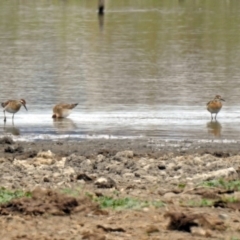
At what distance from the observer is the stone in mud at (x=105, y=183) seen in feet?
32.9

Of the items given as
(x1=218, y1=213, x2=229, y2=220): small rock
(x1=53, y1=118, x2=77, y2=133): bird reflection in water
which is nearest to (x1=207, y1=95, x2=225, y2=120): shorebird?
(x1=53, y1=118, x2=77, y2=133): bird reflection in water

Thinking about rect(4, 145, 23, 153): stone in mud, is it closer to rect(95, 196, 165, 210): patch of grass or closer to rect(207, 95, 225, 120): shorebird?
rect(207, 95, 225, 120): shorebird

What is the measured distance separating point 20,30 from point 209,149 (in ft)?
94.0

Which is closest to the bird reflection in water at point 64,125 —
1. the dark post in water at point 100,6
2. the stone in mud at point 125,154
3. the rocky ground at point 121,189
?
the rocky ground at point 121,189

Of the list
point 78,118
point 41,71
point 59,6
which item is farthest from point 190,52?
point 59,6

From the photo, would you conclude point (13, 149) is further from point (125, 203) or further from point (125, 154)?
point (125, 203)

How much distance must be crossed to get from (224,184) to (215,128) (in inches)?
261

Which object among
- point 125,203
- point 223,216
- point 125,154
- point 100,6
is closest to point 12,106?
point 125,154

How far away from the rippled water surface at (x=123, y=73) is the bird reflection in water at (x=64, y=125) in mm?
22

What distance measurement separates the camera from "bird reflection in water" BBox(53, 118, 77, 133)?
16197mm

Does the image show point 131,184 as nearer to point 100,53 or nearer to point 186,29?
point 100,53

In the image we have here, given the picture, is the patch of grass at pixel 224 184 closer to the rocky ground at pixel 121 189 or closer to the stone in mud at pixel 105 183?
the rocky ground at pixel 121 189

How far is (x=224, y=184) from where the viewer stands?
385 inches

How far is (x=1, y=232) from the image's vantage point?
7336 mm
